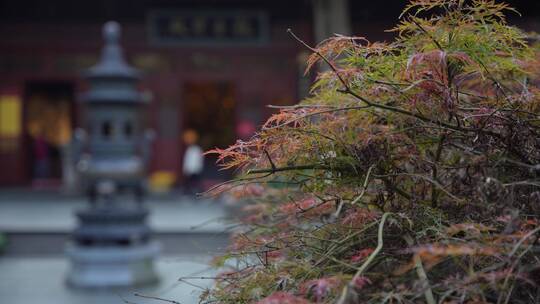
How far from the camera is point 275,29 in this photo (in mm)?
16531

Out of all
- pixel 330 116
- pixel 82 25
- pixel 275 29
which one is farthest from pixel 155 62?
pixel 330 116

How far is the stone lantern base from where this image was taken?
8.28 m

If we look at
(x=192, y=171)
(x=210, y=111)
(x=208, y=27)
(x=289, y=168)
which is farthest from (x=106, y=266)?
(x=210, y=111)

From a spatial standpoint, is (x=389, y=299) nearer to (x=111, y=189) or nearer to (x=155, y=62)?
(x=111, y=189)

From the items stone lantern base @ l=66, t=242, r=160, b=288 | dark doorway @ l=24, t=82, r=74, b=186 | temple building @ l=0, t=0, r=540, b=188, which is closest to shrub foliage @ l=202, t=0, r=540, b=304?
stone lantern base @ l=66, t=242, r=160, b=288

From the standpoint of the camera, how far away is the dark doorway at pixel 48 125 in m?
17.4

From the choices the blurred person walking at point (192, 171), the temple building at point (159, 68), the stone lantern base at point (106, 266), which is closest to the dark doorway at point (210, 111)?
the temple building at point (159, 68)

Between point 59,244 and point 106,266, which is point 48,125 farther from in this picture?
point 106,266

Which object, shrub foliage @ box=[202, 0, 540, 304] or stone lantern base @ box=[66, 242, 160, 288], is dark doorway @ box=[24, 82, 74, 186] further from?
shrub foliage @ box=[202, 0, 540, 304]

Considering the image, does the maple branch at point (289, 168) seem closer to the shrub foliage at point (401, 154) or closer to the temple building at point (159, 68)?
the shrub foliage at point (401, 154)

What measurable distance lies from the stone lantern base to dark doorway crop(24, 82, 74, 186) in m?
9.36

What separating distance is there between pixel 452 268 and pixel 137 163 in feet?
24.5

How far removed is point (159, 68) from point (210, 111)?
1.59 meters

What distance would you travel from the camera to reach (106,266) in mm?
8352
